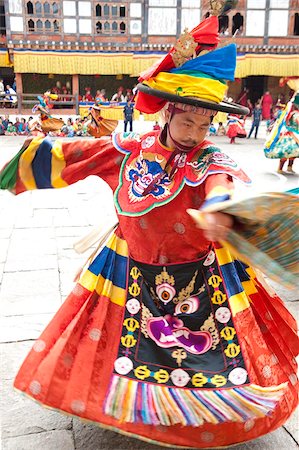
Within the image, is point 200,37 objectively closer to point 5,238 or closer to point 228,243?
point 228,243

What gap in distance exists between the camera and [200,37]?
165 centimetres

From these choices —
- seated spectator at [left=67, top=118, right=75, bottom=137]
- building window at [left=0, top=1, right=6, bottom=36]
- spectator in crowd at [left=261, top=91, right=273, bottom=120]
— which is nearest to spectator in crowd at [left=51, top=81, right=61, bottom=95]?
building window at [left=0, top=1, right=6, bottom=36]

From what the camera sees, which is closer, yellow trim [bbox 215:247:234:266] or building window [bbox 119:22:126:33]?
yellow trim [bbox 215:247:234:266]

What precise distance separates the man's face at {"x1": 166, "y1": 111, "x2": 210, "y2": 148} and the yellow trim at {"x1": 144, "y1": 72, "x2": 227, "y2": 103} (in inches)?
2.9

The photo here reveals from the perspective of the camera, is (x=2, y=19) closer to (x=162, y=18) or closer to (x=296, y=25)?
(x=162, y=18)

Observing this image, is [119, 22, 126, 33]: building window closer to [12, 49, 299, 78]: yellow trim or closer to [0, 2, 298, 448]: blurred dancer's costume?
[12, 49, 299, 78]: yellow trim

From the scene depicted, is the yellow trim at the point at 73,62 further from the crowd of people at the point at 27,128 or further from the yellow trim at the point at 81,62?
the crowd of people at the point at 27,128

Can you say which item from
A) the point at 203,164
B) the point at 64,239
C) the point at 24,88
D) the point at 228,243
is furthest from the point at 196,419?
the point at 24,88

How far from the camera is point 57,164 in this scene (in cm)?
182

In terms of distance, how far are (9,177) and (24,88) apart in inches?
931

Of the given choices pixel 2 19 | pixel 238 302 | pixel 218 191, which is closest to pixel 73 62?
pixel 2 19

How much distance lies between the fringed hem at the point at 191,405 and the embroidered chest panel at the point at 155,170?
617 mm

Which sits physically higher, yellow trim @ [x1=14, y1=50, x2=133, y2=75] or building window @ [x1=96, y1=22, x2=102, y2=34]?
building window @ [x1=96, y1=22, x2=102, y2=34]

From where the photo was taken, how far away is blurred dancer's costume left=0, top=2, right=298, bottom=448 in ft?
5.17
